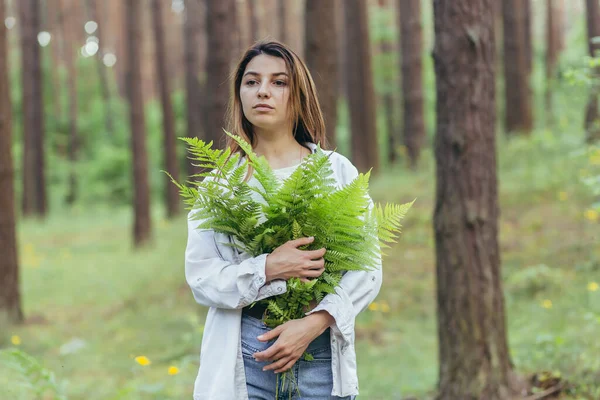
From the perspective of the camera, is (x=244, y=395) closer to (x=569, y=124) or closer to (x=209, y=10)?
(x=209, y=10)

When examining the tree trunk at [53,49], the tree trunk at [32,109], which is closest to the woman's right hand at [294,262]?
the tree trunk at [32,109]

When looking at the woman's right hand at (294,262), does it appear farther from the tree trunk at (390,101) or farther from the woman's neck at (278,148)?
the tree trunk at (390,101)

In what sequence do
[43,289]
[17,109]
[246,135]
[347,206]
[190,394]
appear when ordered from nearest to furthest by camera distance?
[347,206]
[246,135]
[190,394]
[43,289]
[17,109]

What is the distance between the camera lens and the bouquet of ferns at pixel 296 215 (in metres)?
2.54

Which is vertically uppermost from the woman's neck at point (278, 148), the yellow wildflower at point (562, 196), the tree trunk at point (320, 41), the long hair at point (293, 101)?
the tree trunk at point (320, 41)

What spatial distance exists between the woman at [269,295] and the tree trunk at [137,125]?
13.8 metres

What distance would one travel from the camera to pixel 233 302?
2562 millimetres

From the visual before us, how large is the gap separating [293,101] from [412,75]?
14.0 meters

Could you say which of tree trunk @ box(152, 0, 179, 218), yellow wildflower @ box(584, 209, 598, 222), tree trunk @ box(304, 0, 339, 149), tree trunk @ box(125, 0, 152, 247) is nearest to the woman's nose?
tree trunk @ box(304, 0, 339, 149)

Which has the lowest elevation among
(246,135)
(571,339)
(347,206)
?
(571,339)

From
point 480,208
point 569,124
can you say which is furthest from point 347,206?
point 569,124

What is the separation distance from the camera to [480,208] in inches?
191

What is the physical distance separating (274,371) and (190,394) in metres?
3.42

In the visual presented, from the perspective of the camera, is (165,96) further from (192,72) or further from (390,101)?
(390,101)
